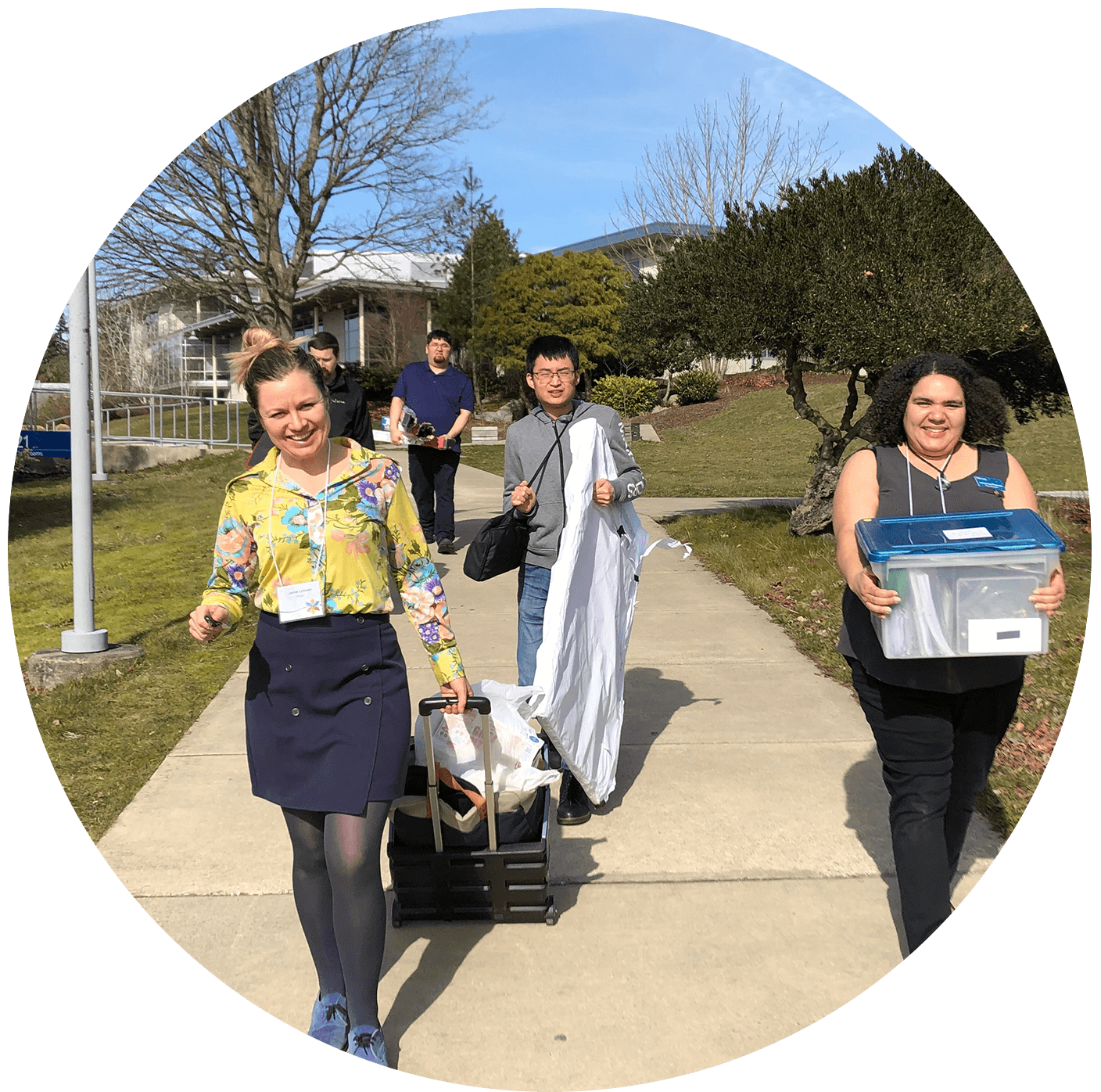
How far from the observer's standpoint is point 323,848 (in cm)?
238

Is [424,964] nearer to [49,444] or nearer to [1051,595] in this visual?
[1051,595]

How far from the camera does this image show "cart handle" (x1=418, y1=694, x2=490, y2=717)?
2.60 m

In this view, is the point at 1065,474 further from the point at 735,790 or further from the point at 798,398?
the point at 798,398

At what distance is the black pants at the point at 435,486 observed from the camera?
7.68m

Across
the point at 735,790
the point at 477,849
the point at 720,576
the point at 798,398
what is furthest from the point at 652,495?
the point at 477,849

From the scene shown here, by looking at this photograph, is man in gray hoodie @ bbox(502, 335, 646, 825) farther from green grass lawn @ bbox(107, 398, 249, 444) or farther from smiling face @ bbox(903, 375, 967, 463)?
green grass lawn @ bbox(107, 398, 249, 444)

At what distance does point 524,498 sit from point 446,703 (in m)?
1.12

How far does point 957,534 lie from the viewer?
7.73 feet

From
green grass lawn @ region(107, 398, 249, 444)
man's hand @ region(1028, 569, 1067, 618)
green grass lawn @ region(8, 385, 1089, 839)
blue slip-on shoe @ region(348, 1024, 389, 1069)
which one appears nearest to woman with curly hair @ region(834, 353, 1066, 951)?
man's hand @ region(1028, 569, 1067, 618)

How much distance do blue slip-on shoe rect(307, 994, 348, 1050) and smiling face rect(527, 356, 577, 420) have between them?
2125 millimetres

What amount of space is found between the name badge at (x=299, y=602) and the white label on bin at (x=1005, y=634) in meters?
1.60

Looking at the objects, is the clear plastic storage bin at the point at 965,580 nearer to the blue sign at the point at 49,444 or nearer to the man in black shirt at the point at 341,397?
the man in black shirt at the point at 341,397

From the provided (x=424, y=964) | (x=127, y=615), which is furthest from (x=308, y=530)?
(x=127, y=615)

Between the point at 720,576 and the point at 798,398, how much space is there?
89.9 inches
